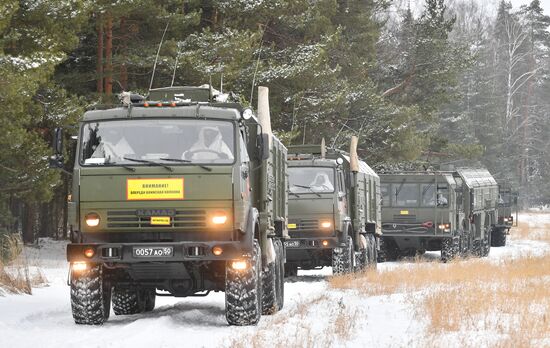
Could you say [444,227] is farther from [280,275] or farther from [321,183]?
[280,275]

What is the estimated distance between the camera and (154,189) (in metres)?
11.2

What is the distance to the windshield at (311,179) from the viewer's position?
19828 millimetres

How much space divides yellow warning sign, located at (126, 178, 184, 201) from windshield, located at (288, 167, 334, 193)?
341 inches

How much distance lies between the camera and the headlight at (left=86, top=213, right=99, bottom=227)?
11328mm

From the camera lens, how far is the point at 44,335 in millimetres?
10766

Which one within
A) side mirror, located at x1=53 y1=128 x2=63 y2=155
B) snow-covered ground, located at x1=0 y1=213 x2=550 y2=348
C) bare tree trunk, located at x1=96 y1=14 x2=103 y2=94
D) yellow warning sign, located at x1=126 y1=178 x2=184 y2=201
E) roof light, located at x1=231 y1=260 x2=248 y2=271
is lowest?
snow-covered ground, located at x1=0 y1=213 x2=550 y2=348

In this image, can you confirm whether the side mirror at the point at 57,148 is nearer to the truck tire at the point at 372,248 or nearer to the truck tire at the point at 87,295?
the truck tire at the point at 87,295

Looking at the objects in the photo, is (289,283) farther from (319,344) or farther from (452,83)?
(452,83)

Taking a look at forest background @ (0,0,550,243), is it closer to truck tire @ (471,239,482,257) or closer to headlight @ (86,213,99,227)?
truck tire @ (471,239,482,257)

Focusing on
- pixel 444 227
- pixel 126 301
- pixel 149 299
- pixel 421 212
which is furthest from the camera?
pixel 421 212

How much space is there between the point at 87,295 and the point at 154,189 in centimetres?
153

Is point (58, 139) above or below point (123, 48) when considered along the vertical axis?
below

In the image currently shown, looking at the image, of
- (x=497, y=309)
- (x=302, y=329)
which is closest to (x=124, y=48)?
(x=497, y=309)

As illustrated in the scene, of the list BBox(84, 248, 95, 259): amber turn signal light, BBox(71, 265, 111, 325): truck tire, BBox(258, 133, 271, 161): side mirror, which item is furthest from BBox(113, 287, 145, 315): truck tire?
BBox(258, 133, 271, 161): side mirror
